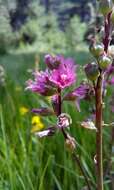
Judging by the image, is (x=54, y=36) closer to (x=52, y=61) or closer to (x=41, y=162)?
(x=41, y=162)

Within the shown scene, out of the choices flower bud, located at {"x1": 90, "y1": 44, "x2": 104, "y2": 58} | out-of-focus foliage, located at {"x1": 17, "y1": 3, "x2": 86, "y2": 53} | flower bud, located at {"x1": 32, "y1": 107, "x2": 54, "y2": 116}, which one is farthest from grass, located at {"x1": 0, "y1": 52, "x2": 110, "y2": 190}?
out-of-focus foliage, located at {"x1": 17, "y1": 3, "x2": 86, "y2": 53}

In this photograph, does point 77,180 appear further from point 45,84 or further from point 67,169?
point 45,84

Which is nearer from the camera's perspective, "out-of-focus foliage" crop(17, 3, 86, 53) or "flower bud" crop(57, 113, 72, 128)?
"flower bud" crop(57, 113, 72, 128)

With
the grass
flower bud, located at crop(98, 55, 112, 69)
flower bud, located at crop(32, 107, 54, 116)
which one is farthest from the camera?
the grass

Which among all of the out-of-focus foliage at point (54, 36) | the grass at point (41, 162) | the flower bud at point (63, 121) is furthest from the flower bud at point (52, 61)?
the out-of-focus foliage at point (54, 36)

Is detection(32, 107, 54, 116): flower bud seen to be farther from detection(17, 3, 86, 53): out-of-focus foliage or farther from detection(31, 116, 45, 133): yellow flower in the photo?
detection(17, 3, 86, 53): out-of-focus foliage

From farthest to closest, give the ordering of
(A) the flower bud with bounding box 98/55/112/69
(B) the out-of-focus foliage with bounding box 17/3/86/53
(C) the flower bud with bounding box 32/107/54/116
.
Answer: (B) the out-of-focus foliage with bounding box 17/3/86/53
(C) the flower bud with bounding box 32/107/54/116
(A) the flower bud with bounding box 98/55/112/69

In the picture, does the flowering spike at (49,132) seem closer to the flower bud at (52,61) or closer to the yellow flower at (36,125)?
the flower bud at (52,61)
